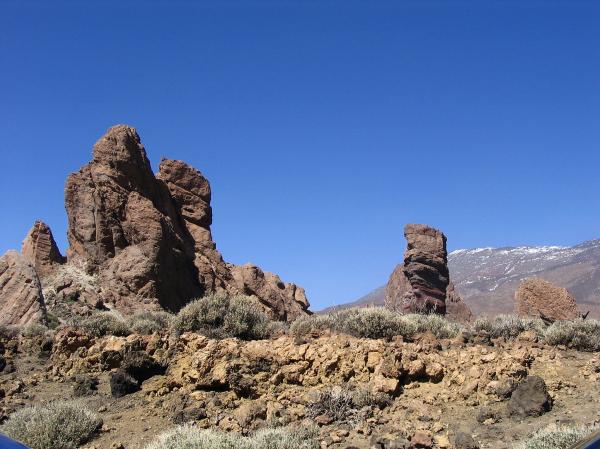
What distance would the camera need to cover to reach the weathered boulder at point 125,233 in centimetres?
2336

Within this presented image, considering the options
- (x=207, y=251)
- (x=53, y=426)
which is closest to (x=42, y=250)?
(x=207, y=251)

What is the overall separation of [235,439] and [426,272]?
1168 inches

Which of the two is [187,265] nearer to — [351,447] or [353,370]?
[353,370]

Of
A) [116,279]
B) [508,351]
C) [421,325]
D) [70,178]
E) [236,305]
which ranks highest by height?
[70,178]

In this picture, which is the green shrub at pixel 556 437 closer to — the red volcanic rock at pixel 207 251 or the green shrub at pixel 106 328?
the green shrub at pixel 106 328

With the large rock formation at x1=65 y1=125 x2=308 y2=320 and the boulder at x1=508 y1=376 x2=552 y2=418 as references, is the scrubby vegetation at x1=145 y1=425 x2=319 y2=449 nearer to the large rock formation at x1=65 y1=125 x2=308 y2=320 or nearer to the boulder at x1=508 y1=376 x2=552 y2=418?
the boulder at x1=508 y1=376 x2=552 y2=418

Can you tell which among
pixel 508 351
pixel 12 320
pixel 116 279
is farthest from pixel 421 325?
pixel 116 279

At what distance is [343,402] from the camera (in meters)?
8.38

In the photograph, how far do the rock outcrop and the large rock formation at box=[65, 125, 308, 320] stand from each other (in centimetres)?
82

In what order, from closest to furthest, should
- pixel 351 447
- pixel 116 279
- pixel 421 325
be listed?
pixel 351 447 → pixel 421 325 → pixel 116 279

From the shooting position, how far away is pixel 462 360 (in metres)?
9.37

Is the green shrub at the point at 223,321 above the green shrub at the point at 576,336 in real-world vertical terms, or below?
above

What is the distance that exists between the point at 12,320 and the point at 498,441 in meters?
14.0

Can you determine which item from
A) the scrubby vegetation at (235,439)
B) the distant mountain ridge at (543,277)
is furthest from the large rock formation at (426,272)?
the distant mountain ridge at (543,277)
